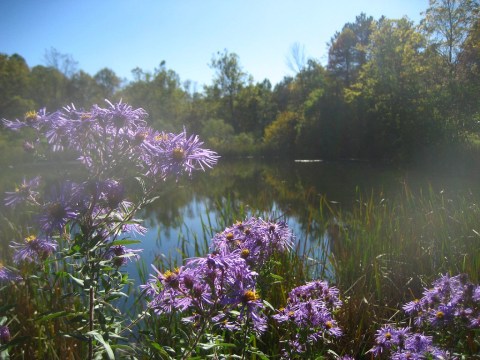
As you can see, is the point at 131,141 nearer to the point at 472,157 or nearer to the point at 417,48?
the point at 472,157

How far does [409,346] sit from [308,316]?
48 cm

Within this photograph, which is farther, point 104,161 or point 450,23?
point 450,23

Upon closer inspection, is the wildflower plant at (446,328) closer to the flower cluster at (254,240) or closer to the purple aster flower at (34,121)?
the flower cluster at (254,240)

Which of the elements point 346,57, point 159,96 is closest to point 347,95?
point 346,57

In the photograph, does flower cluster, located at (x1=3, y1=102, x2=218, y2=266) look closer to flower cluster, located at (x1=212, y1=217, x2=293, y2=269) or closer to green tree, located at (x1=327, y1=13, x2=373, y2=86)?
flower cluster, located at (x1=212, y1=217, x2=293, y2=269)

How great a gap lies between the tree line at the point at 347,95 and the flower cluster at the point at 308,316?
15.5m

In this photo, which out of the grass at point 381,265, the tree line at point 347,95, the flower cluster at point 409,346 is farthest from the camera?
the tree line at point 347,95

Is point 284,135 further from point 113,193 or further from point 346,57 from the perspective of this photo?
point 113,193

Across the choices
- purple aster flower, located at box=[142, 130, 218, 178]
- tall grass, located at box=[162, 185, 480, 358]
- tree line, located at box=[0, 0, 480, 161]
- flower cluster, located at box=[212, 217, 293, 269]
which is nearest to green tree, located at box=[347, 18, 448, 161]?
tree line, located at box=[0, 0, 480, 161]

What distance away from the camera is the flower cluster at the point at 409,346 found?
169 centimetres

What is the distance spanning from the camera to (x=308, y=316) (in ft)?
6.11

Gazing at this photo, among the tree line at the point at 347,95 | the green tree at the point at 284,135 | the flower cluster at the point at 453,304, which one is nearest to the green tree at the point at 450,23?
the tree line at the point at 347,95

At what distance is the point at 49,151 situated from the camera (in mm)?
1561

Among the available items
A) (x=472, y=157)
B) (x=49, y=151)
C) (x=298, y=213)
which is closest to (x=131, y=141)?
(x=49, y=151)
